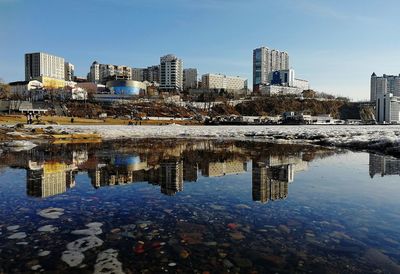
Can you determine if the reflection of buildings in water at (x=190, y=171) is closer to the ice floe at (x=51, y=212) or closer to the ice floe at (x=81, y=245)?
the ice floe at (x=51, y=212)

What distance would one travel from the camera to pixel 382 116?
178 metres

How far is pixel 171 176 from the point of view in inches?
488

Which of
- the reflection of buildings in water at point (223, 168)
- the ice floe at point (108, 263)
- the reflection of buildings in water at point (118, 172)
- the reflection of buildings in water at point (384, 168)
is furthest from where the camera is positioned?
the reflection of buildings in water at point (384, 168)

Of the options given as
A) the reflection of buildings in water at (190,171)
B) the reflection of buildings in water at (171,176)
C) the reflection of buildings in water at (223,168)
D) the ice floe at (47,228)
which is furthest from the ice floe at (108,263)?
the reflection of buildings in water at (223,168)

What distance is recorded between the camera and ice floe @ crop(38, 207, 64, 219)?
7137mm

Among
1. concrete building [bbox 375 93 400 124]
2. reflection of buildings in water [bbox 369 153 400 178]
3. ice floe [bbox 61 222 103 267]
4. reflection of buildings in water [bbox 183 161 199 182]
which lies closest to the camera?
ice floe [bbox 61 222 103 267]

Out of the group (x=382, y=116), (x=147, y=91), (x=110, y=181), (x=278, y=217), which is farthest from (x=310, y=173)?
(x=382, y=116)

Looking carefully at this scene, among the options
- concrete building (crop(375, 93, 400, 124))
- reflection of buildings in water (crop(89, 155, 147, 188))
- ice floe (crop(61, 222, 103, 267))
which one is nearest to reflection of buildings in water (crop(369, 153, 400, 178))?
reflection of buildings in water (crop(89, 155, 147, 188))

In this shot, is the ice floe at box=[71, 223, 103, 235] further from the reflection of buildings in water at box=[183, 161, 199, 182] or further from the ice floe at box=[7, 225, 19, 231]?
the reflection of buildings in water at box=[183, 161, 199, 182]

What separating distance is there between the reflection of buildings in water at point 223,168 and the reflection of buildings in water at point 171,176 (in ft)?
3.44

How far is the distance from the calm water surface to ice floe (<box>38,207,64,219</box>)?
20 millimetres

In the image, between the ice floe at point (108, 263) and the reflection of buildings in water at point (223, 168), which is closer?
the ice floe at point (108, 263)

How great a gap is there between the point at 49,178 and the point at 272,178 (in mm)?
7564

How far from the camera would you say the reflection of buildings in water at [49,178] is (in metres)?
9.57
